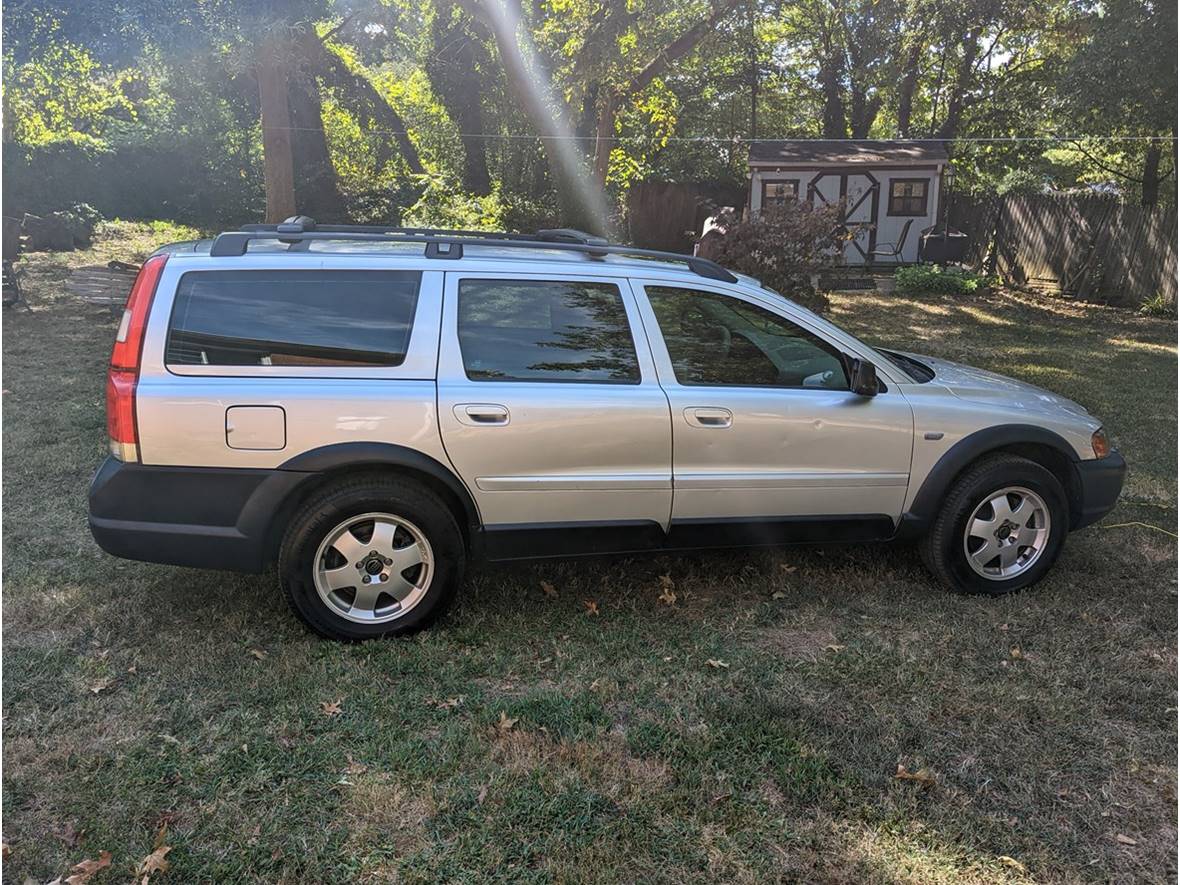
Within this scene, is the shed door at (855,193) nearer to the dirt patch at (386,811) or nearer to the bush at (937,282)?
the bush at (937,282)

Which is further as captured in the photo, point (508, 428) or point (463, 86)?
point (463, 86)

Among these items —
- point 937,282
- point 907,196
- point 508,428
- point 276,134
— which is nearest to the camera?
point 508,428

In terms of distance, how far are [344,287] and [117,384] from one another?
0.99 meters

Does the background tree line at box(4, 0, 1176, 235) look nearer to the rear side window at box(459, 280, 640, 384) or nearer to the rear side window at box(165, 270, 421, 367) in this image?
the rear side window at box(165, 270, 421, 367)

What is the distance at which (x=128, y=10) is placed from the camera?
12.4m

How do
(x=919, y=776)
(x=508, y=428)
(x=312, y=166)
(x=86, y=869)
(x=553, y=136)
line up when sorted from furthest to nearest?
(x=312, y=166) → (x=553, y=136) → (x=508, y=428) → (x=919, y=776) → (x=86, y=869)

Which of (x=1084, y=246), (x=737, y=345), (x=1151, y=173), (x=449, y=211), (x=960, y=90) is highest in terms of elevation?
(x=960, y=90)

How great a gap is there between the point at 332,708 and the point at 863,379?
2721 millimetres

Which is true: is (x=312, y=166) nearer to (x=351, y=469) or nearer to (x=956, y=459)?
(x=351, y=469)

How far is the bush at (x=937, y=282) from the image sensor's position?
18.5 meters

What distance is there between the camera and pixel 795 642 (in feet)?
13.7

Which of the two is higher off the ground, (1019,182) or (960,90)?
(960,90)

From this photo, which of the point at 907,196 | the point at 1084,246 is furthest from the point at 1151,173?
the point at 1084,246

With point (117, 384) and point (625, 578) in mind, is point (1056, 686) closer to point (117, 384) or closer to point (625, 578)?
point (625, 578)
